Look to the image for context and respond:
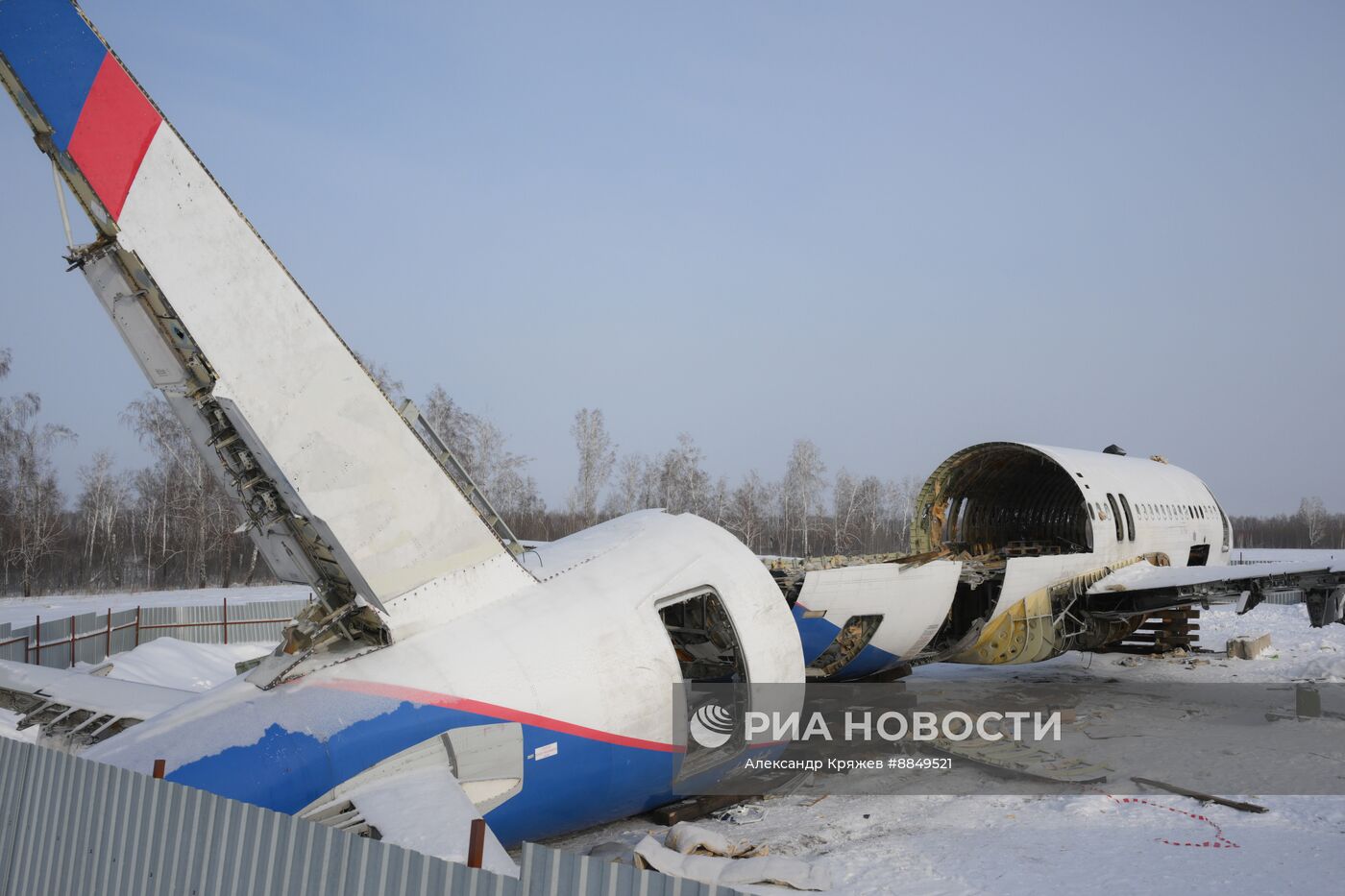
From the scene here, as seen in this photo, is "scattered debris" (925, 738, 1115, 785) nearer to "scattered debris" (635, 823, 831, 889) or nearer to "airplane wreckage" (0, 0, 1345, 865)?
"airplane wreckage" (0, 0, 1345, 865)

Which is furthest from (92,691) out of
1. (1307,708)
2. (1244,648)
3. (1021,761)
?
(1244,648)

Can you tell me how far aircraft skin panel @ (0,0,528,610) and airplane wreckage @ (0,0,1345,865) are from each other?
14 millimetres

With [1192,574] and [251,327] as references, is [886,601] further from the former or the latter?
[251,327]

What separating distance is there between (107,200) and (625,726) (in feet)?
18.4

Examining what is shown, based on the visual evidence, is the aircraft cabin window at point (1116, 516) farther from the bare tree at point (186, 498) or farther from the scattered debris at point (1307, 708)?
the bare tree at point (186, 498)

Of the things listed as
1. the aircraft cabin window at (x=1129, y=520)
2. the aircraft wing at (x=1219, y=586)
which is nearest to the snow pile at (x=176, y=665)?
the aircraft wing at (x=1219, y=586)

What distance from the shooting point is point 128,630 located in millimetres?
22688

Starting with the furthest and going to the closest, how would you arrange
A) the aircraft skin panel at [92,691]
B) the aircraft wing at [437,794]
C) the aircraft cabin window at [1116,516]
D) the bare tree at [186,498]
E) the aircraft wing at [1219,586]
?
1. the bare tree at [186,498]
2. the aircraft cabin window at [1116,516]
3. the aircraft wing at [1219,586]
4. the aircraft skin panel at [92,691]
5. the aircraft wing at [437,794]

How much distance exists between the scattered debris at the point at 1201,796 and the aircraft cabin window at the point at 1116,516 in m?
7.71

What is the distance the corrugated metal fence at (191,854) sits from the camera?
428 centimetres

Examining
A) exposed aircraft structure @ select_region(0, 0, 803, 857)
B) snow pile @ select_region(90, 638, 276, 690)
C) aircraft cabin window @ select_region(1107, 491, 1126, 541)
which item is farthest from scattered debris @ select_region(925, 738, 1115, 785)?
snow pile @ select_region(90, 638, 276, 690)

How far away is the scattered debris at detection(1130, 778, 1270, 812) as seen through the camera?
31.8ft

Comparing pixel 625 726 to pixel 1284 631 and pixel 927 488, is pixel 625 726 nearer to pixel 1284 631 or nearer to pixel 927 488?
pixel 927 488

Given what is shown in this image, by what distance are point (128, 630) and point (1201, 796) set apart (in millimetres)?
23528
